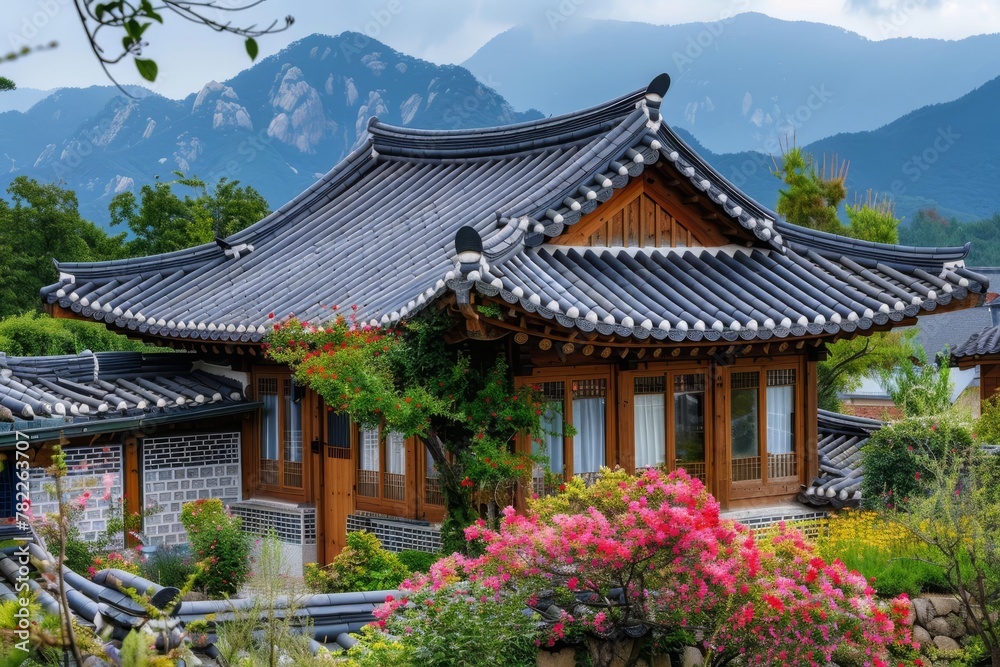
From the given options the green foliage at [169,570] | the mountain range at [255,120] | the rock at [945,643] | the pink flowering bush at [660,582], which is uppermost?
the mountain range at [255,120]

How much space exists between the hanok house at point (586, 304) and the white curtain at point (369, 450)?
2 centimetres

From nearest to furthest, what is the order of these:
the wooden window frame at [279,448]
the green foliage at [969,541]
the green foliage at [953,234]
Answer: the green foliage at [969,541]
the wooden window frame at [279,448]
the green foliage at [953,234]

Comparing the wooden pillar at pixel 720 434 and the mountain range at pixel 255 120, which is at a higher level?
the mountain range at pixel 255 120

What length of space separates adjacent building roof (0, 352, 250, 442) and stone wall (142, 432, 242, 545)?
62 cm

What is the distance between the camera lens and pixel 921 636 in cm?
1036

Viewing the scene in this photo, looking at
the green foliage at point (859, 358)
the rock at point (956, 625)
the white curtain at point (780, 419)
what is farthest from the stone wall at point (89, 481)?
the green foliage at point (859, 358)

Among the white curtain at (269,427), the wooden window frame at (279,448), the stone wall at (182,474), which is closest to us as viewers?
the stone wall at (182,474)

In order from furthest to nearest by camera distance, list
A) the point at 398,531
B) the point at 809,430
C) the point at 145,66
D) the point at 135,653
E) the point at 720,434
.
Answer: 1. the point at 809,430
2. the point at 398,531
3. the point at 720,434
4. the point at 135,653
5. the point at 145,66

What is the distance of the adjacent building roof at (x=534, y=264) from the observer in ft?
36.3

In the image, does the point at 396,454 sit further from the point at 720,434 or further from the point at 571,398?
the point at 720,434

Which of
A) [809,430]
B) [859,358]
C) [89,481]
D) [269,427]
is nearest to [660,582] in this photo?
A: [809,430]

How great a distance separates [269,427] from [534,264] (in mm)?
5086

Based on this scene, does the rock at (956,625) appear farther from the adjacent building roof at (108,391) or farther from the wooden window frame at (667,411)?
the adjacent building roof at (108,391)

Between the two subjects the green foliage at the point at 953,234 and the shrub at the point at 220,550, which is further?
the green foliage at the point at 953,234
